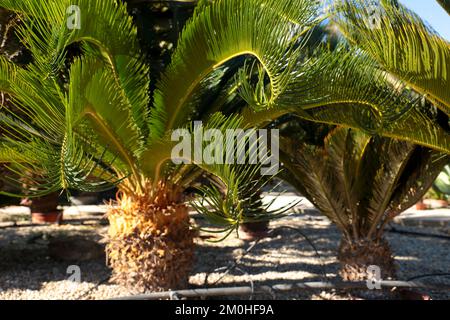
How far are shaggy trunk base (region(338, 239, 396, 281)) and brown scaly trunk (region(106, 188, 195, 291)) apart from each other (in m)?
1.54

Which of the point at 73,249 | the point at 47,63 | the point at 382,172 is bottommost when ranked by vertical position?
the point at 73,249

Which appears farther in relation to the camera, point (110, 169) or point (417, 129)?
point (110, 169)

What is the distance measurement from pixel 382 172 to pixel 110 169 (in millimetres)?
2392

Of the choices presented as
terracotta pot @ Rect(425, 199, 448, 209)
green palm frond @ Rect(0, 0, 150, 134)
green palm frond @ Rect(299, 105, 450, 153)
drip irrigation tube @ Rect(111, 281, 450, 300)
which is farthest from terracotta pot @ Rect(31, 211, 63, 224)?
terracotta pot @ Rect(425, 199, 448, 209)

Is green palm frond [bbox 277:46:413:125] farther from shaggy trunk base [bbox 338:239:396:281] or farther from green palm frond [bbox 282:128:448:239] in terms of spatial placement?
shaggy trunk base [bbox 338:239:396:281]

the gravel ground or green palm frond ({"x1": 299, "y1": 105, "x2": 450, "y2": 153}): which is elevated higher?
green palm frond ({"x1": 299, "y1": 105, "x2": 450, "y2": 153})

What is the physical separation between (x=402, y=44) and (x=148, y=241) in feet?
8.19

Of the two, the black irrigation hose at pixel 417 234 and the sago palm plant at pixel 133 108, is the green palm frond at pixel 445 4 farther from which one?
the black irrigation hose at pixel 417 234

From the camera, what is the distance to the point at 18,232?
8.24 m

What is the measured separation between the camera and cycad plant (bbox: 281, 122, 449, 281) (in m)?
4.62

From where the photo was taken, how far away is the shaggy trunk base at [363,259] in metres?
4.79
